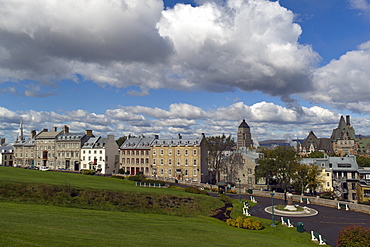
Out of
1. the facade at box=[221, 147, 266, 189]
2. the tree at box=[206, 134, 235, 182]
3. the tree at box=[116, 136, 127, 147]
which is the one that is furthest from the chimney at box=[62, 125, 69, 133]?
the facade at box=[221, 147, 266, 189]

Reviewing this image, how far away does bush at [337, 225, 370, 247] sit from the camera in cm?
2242

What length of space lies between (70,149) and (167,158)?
36553 millimetres

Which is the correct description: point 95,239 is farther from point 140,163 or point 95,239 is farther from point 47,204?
point 140,163

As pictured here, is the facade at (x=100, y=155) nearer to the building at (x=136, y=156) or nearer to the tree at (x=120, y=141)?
the building at (x=136, y=156)

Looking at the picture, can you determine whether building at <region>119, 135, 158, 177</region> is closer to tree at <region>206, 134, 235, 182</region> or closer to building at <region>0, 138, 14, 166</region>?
tree at <region>206, 134, 235, 182</region>

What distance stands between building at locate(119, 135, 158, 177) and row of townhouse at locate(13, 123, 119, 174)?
17.2 feet

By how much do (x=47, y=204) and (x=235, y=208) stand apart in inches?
1071

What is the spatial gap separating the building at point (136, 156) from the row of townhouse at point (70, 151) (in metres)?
5.25

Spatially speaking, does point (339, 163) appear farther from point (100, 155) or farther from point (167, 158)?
point (100, 155)

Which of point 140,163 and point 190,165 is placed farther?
point 140,163

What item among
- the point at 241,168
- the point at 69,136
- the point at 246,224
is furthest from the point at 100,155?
the point at 246,224

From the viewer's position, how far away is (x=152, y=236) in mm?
19750

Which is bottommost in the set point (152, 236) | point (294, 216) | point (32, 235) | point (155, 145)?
point (294, 216)

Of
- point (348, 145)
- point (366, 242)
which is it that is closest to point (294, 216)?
point (366, 242)
